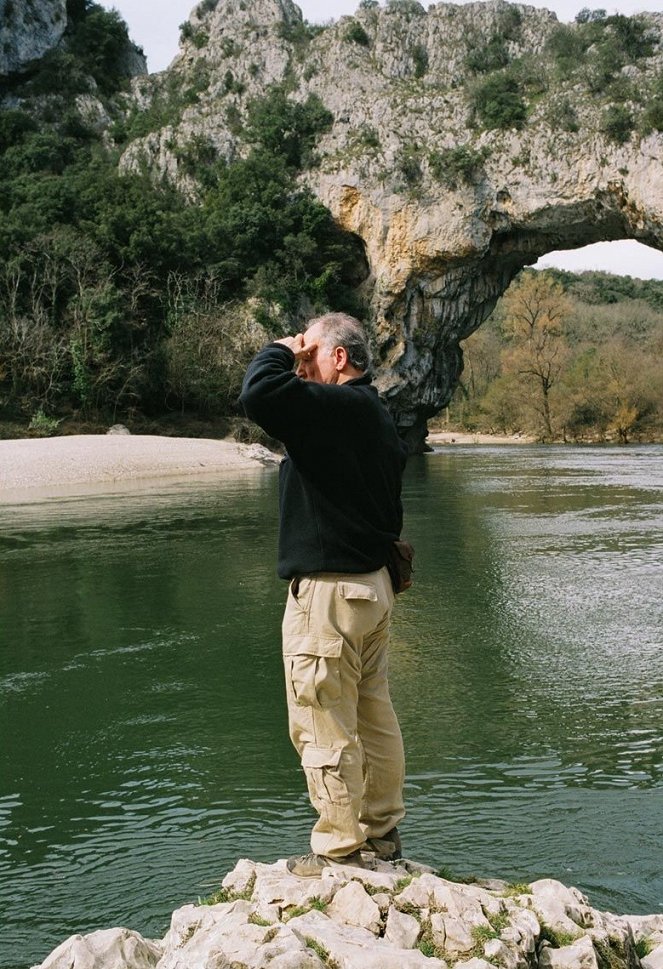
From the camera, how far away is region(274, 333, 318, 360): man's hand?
3.25 meters

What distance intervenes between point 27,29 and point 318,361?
5982 cm

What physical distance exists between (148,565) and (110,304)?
1145 inches

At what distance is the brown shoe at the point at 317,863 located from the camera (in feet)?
9.32

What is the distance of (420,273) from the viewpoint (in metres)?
43.1

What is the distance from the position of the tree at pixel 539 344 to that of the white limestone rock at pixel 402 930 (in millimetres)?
56508

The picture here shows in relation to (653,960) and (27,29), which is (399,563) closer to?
(653,960)

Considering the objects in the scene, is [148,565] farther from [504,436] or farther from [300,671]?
[504,436]

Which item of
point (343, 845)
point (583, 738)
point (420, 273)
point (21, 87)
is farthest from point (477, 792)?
point (21, 87)

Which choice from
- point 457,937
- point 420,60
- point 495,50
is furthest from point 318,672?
point 420,60

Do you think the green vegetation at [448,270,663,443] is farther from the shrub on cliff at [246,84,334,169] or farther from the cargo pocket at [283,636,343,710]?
the cargo pocket at [283,636,343,710]

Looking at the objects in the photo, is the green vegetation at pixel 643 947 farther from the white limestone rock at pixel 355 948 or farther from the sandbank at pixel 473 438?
the sandbank at pixel 473 438

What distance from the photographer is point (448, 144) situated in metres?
41.8

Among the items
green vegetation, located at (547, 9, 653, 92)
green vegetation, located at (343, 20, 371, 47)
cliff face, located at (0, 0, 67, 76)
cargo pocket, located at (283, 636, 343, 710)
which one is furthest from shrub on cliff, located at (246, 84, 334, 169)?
cargo pocket, located at (283, 636, 343, 710)

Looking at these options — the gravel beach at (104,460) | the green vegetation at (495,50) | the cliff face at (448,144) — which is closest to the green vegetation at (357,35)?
the cliff face at (448,144)
